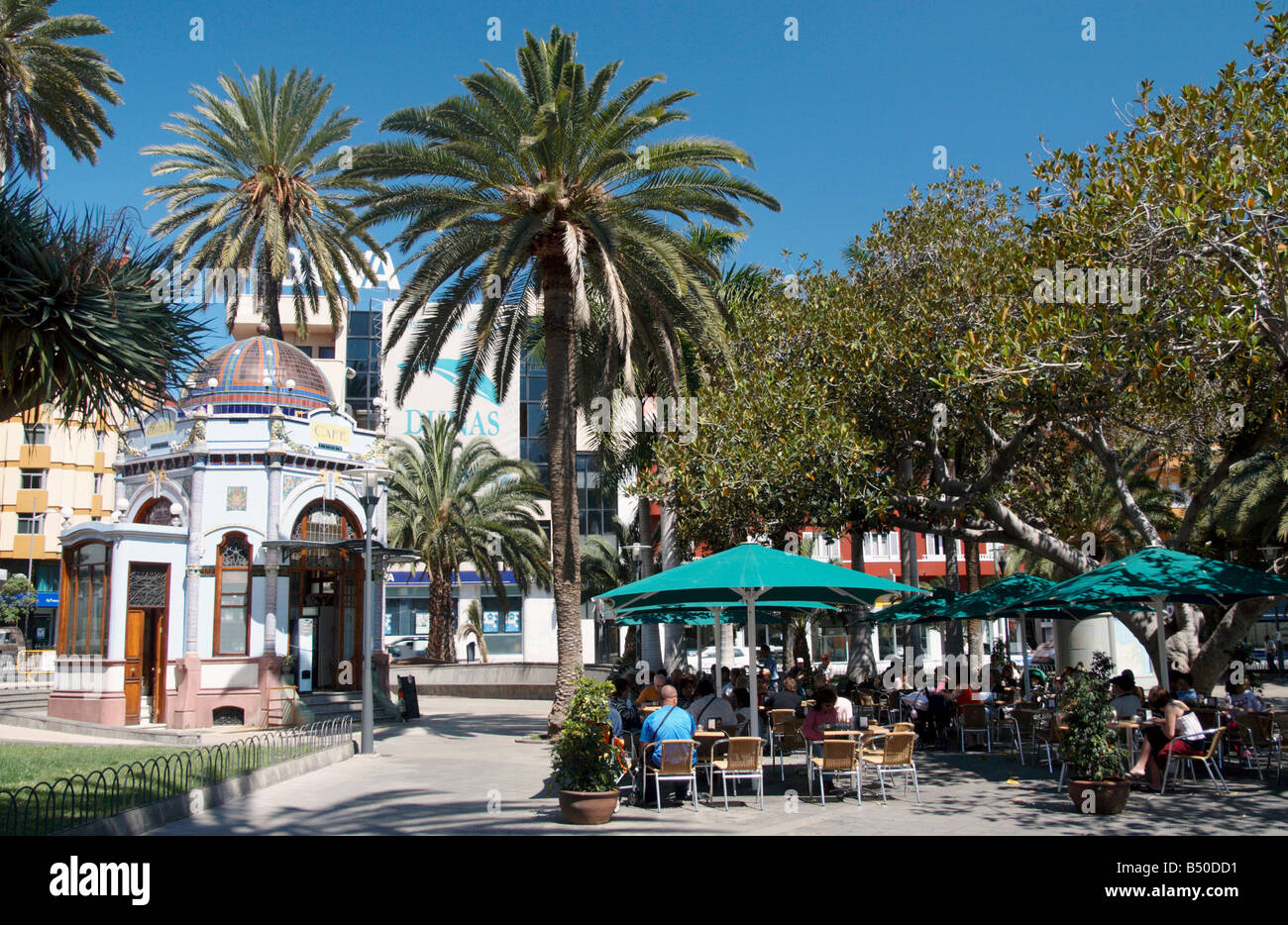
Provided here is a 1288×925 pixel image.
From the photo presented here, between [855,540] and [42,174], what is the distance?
19.8m

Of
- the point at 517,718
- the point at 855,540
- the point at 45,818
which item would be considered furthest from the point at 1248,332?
the point at 517,718

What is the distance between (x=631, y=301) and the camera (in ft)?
64.0

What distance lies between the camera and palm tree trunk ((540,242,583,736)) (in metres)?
19.3

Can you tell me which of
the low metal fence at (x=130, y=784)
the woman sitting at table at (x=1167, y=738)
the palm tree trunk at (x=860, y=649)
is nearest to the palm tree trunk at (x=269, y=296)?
the low metal fence at (x=130, y=784)

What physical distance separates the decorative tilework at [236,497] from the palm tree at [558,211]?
6.75 m

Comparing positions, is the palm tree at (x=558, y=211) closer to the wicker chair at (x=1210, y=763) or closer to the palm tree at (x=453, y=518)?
the wicker chair at (x=1210, y=763)

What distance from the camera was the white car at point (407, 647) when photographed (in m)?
51.0

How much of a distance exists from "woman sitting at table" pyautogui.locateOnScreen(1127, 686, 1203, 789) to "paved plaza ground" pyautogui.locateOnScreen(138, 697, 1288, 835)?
1.15 feet

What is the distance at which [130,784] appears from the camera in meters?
11.6

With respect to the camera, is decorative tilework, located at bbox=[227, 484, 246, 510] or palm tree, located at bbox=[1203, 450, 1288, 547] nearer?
decorative tilework, located at bbox=[227, 484, 246, 510]

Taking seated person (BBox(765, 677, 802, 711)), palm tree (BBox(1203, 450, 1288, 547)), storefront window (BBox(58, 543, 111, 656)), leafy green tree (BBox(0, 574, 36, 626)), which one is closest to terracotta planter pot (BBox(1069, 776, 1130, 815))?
seated person (BBox(765, 677, 802, 711))

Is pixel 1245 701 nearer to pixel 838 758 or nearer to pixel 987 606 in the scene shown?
pixel 987 606

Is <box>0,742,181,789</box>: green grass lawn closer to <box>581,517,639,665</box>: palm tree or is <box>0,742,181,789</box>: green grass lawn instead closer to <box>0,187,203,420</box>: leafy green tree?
<box>0,187,203,420</box>: leafy green tree
